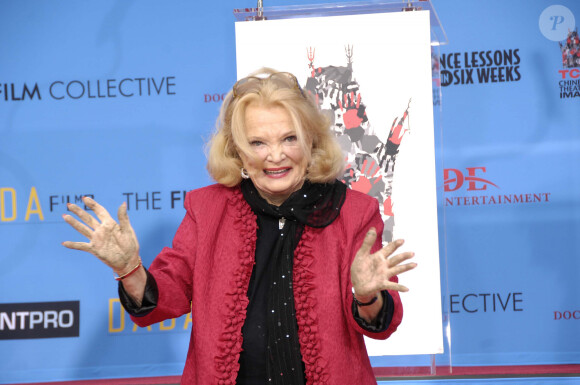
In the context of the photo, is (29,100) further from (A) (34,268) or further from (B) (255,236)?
(B) (255,236)

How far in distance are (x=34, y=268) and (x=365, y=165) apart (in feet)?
6.75

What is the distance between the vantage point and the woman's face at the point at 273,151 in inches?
68.7

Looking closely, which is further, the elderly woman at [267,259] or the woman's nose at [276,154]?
the woman's nose at [276,154]

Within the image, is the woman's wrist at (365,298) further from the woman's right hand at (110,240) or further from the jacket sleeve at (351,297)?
the woman's right hand at (110,240)

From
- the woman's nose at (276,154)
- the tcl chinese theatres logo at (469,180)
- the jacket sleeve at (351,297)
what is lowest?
the jacket sleeve at (351,297)

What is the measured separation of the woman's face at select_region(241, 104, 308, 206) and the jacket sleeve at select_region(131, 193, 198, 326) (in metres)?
0.22

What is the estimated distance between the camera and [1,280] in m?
3.57

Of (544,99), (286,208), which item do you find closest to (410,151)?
(286,208)

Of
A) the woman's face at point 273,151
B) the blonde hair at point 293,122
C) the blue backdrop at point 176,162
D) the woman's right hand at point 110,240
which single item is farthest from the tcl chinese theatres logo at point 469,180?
the woman's right hand at point 110,240

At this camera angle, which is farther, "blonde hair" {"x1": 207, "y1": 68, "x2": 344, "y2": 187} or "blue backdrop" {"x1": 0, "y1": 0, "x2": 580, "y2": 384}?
"blue backdrop" {"x1": 0, "y1": 0, "x2": 580, "y2": 384}

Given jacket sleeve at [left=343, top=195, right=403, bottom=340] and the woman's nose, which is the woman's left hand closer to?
jacket sleeve at [left=343, top=195, right=403, bottom=340]

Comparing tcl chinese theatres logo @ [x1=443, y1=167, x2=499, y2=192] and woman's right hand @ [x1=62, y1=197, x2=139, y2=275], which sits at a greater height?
tcl chinese theatres logo @ [x1=443, y1=167, x2=499, y2=192]

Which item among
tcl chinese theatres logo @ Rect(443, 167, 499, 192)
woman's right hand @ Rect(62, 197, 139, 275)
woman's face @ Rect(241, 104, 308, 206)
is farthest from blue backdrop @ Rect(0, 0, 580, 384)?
woman's right hand @ Rect(62, 197, 139, 275)

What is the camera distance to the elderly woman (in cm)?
161
